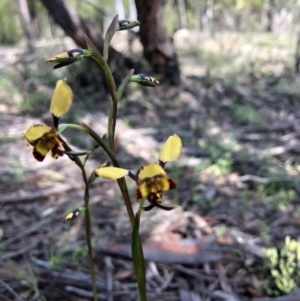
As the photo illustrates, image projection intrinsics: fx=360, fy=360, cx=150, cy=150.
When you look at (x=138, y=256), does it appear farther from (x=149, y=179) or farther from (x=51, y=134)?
(x=51, y=134)

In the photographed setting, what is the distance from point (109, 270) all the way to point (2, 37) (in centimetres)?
1145

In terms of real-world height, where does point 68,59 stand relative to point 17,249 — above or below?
above

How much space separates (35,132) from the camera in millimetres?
639

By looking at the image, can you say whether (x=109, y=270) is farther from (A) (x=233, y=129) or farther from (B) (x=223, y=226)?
(A) (x=233, y=129)

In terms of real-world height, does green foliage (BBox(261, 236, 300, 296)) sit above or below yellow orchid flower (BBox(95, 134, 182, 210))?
below

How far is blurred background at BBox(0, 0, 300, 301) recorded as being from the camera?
136 cm

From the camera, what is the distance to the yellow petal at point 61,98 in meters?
0.66

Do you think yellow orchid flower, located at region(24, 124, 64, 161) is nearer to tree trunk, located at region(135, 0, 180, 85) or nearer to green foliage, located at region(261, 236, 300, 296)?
green foliage, located at region(261, 236, 300, 296)

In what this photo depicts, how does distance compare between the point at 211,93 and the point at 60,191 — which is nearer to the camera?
the point at 60,191

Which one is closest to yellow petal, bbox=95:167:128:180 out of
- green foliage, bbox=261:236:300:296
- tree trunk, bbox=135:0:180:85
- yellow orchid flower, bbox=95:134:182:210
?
yellow orchid flower, bbox=95:134:182:210

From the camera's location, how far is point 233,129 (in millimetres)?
3191

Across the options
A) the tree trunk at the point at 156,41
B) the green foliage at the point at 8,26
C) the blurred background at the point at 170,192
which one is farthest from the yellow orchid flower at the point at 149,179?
the green foliage at the point at 8,26

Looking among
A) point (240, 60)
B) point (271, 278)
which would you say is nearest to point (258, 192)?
point (271, 278)

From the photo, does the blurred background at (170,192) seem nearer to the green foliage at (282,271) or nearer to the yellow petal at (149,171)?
the green foliage at (282,271)
